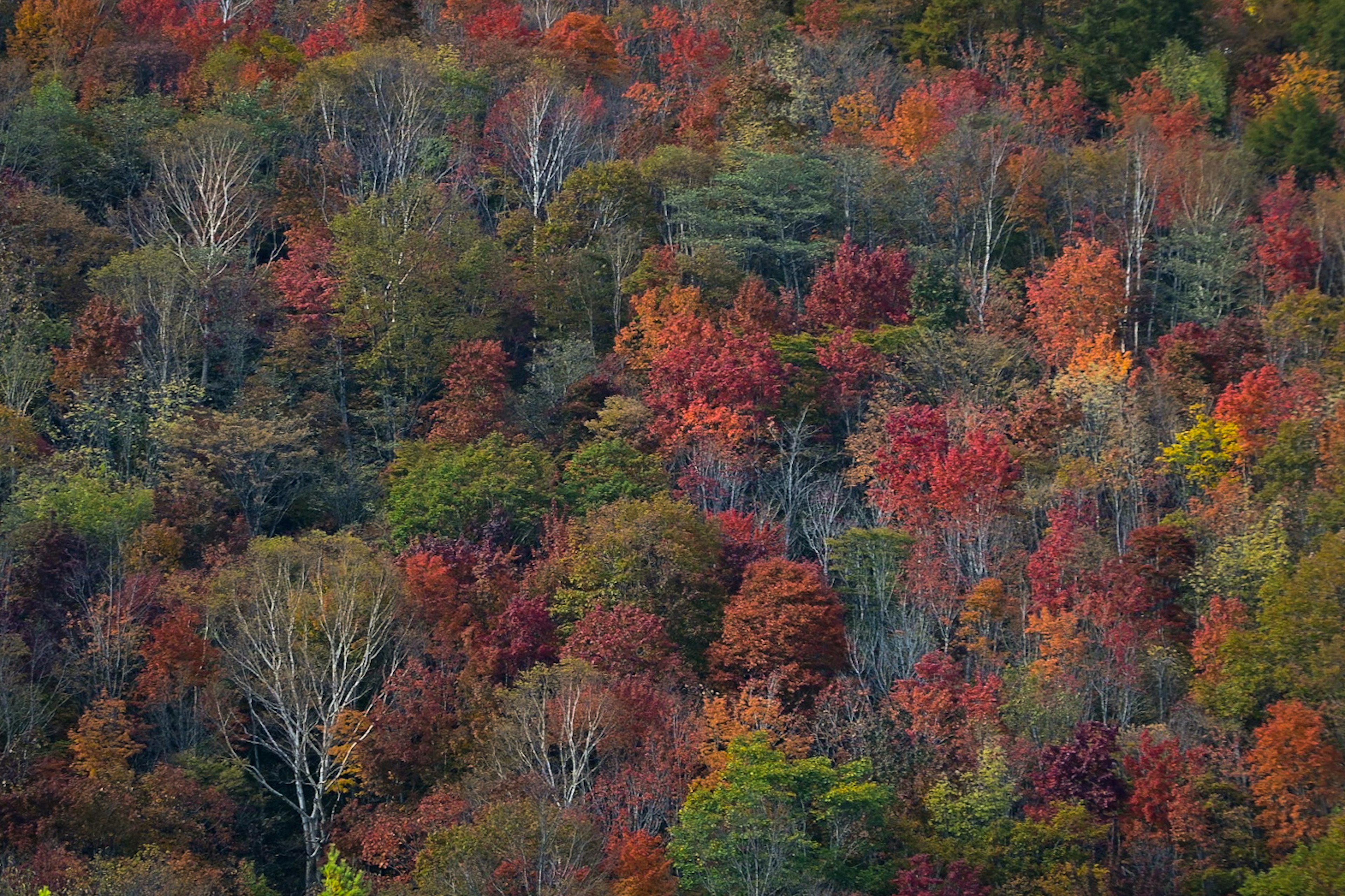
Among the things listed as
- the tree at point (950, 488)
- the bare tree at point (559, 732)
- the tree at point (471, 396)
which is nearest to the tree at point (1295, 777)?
the tree at point (950, 488)

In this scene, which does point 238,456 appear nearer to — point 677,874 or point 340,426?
point 340,426

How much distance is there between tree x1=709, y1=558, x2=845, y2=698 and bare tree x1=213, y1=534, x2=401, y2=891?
7.77m

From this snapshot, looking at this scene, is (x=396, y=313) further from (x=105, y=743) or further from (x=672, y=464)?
(x=105, y=743)

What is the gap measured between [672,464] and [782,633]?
917 centimetres

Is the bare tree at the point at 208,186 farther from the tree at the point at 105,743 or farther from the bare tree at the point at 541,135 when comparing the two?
the tree at the point at 105,743

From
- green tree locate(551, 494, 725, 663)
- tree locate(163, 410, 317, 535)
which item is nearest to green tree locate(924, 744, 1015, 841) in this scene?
green tree locate(551, 494, 725, 663)

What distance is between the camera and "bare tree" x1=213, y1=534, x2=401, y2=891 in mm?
41906

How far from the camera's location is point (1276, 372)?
50312mm

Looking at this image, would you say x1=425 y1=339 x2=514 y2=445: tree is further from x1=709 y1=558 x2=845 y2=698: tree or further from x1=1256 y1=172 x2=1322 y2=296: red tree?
x1=1256 y1=172 x2=1322 y2=296: red tree

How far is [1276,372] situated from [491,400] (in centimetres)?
2079

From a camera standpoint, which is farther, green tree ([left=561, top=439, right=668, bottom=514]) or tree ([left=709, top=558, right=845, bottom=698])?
green tree ([left=561, top=439, right=668, bottom=514])

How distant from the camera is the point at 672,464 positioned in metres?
51.7

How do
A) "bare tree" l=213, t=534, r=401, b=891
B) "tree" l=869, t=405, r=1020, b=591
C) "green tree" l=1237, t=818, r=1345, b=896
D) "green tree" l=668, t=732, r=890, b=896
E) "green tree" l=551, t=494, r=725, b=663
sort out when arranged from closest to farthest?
"green tree" l=1237, t=818, r=1345, b=896 → "green tree" l=668, t=732, r=890, b=896 → "bare tree" l=213, t=534, r=401, b=891 → "green tree" l=551, t=494, r=725, b=663 → "tree" l=869, t=405, r=1020, b=591

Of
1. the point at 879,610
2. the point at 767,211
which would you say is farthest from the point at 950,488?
the point at 767,211
